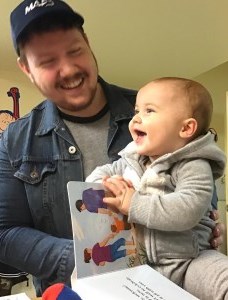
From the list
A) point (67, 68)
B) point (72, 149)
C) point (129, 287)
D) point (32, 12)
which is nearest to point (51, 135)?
point (72, 149)

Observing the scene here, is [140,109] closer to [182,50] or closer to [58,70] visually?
[58,70]

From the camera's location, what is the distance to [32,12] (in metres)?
1.10

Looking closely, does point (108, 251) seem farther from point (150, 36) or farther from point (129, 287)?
point (150, 36)

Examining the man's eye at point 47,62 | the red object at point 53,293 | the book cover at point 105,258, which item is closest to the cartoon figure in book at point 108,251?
the book cover at point 105,258

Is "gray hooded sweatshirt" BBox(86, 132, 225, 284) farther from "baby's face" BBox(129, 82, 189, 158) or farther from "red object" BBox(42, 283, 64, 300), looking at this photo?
"red object" BBox(42, 283, 64, 300)

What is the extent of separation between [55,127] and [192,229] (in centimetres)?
52

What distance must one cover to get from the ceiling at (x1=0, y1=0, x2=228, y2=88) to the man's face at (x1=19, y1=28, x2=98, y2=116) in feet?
5.85

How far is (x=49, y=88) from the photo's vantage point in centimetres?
114

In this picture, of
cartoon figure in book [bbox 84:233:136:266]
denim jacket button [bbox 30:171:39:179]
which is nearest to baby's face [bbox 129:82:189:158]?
cartoon figure in book [bbox 84:233:136:266]

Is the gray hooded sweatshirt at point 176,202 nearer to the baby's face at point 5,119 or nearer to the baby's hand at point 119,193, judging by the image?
the baby's hand at point 119,193

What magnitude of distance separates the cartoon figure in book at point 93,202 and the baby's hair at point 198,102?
11.2 inches

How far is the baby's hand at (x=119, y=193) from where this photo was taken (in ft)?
2.65

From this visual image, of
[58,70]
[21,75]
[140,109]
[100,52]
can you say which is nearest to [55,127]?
[58,70]

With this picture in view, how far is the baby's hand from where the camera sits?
2.65 ft
